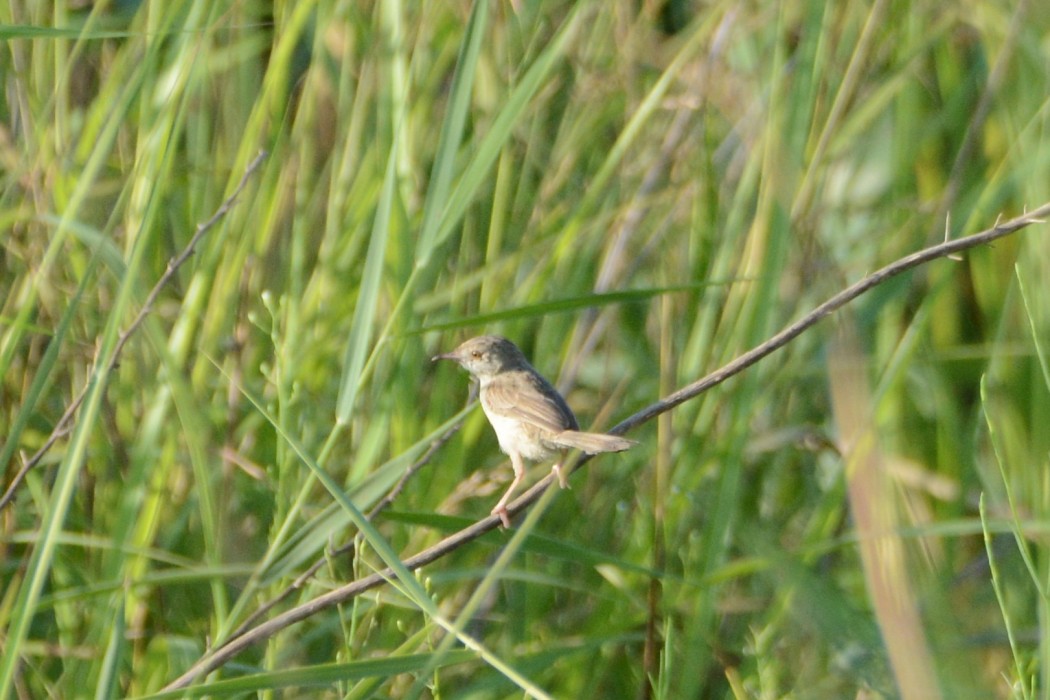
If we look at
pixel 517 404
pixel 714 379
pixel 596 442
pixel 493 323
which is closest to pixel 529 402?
pixel 517 404

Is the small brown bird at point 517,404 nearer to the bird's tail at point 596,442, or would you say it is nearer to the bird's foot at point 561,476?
the bird's tail at point 596,442

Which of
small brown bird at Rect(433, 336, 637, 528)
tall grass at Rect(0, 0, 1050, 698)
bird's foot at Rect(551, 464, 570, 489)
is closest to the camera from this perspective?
bird's foot at Rect(551, 464, 570, 489)

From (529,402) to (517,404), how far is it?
0.03 m

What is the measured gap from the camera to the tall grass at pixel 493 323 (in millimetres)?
2646

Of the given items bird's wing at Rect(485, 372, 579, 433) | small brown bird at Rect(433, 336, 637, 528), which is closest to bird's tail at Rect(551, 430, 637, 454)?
small brown bird at Rect(433, 336, 637, 528)

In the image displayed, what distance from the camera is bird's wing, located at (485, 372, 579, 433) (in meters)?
A: 2.89

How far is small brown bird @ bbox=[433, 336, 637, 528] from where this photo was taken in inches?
113

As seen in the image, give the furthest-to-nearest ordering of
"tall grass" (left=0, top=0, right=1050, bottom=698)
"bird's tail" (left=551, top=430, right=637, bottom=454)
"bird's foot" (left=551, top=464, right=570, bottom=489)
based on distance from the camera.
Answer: "tall grass" (left=0, top=0, right=1050, bottom=698) → "bird's tail" (left=551, top=430, right=637, bottom=454) → "bird's foot" (left=551, top=464, right=570, bottom=489)

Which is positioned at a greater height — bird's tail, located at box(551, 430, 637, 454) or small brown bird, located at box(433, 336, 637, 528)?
bird's tail, located at box(551, 430, 637, 454)

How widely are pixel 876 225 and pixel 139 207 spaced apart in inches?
88.4

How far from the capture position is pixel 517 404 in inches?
116

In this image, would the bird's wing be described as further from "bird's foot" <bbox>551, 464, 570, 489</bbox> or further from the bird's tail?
"bird's foot" <bbox>551, 464, 570, 489</bbox>

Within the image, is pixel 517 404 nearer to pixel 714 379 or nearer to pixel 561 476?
pixel 714 379

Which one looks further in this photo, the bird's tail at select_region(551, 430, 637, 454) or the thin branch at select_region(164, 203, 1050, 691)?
the bird's tail at select_region(551, 430, 637, 454)
